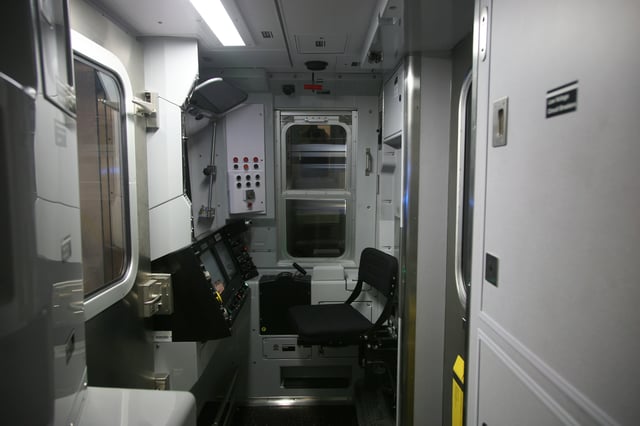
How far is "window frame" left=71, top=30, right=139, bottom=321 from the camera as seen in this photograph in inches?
62.5

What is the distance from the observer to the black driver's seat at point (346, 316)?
2516mm

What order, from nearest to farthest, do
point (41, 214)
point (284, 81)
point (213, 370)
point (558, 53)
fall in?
point (41, 214) → point (558, 53) → point (213, 370) → point (284, 81)

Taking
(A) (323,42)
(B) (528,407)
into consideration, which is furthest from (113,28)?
(B) (528,407)

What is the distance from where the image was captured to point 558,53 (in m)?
0.75

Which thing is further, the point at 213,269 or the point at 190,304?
the point at 213,269

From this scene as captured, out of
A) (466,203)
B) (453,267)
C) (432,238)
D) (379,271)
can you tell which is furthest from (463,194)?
(379,271)

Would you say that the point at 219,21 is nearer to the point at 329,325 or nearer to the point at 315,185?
the point at 315,185

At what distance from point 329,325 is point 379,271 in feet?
2.03

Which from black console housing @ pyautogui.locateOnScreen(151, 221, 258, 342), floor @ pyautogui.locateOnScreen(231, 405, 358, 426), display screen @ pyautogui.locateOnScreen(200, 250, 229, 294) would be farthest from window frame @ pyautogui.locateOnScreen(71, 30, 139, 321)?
floor @ pyautogui.locateOnScreen(231, 405, 358, 426)

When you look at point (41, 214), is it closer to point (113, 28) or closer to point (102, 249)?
point (102, 249)

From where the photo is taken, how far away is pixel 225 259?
124 inches

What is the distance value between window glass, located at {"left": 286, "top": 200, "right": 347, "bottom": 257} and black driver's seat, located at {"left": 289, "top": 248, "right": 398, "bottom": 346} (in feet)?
2.11

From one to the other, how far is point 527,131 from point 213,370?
3.08 metres

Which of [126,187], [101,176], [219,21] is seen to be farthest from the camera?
[219,21]
